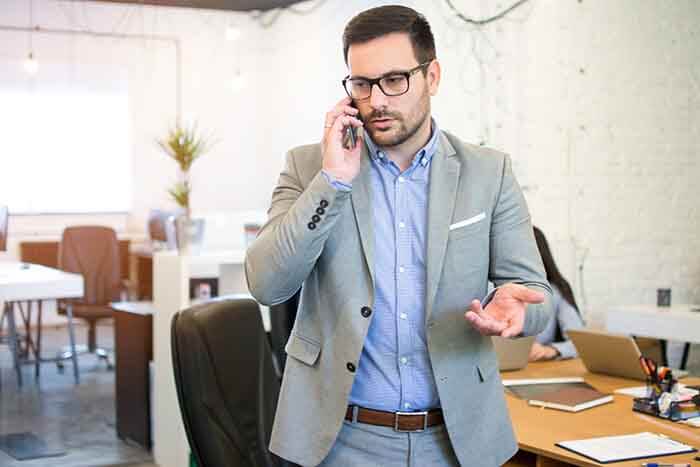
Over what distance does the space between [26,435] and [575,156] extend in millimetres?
3113

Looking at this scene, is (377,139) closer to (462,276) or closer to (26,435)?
(462,276)

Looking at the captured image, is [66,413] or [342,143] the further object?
[66,413]

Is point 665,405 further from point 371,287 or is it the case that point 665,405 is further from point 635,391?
point 371,287

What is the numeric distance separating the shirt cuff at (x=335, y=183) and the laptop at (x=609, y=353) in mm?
1795

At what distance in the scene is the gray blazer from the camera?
1609mm

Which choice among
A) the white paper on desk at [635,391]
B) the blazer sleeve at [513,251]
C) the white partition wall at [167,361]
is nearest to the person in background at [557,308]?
the white paper on desk at [635,391]

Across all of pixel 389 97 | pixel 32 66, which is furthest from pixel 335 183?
pixel 32 66

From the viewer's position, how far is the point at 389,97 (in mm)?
1613

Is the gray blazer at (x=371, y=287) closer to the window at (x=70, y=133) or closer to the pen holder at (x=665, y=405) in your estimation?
the pen holder at (x=665, y=405)

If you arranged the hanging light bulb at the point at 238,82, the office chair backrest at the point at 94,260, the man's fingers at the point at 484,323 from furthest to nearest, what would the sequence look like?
the hanging light bulb at the point at 238,82, the office chair backrest at the point at 94,260, the man's fingers at the point at 484,323

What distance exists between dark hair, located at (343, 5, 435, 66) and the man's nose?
96 millimetres

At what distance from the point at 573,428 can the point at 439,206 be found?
1.08m

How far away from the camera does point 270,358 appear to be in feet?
7.65

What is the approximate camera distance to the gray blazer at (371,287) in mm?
1609
